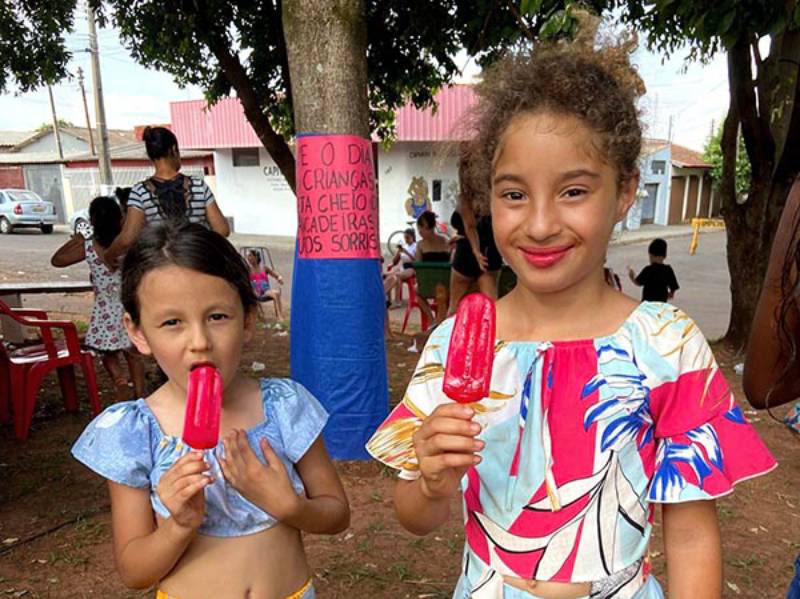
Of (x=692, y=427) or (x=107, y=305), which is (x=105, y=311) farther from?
(x=692, y=427)

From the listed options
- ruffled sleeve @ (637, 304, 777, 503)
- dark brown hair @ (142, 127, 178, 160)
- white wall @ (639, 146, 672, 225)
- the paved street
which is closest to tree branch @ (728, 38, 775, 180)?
the paved street

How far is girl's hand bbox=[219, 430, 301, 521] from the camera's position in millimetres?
1319

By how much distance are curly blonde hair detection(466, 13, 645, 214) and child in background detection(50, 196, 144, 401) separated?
438 cm

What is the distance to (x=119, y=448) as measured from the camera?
1.42 m

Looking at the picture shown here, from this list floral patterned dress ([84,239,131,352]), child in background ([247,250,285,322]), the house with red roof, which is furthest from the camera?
the house with red roof

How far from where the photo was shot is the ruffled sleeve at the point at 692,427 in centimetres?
116

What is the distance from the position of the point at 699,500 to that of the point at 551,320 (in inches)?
17.0

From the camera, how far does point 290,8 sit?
12.1 ft

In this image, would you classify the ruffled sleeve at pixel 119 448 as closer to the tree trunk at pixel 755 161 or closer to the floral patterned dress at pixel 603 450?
the floral patterned dress at pixel 603 450

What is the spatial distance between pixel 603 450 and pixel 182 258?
40.0 inches

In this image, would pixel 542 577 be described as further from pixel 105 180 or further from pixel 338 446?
pixel 105 180

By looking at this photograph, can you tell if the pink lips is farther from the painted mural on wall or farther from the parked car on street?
the parked car on street

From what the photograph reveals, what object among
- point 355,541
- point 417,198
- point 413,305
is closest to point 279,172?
point 417,198

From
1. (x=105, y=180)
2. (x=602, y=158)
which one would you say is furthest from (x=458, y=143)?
(x=105, y=180)
